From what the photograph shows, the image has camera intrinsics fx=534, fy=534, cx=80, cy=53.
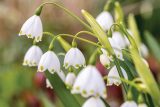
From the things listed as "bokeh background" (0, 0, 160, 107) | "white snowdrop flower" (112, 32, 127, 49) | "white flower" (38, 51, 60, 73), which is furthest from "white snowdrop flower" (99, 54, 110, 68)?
"bokeh background" (0, 0, 160, 107)

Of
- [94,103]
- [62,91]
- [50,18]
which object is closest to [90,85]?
[94,103]

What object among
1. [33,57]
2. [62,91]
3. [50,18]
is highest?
[50,18]

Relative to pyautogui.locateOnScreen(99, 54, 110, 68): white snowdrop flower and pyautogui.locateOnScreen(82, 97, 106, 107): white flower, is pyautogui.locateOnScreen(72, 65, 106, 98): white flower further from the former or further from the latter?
pyautogui.locateOnScreen(99, 54, 110, 68): white snowdrop flower

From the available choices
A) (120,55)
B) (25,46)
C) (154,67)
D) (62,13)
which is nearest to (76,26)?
(62,13)

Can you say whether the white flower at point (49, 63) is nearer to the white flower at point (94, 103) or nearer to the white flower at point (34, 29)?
the white flower at point (34, 29)

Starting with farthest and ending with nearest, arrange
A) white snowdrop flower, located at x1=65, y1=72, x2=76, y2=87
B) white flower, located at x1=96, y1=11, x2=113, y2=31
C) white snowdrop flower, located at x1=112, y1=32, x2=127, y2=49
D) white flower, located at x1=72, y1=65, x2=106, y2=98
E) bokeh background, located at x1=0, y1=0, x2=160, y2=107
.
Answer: bokeh background, located at x1=0, y1=0, x2=160, y2=107 → white flower, located at x1=96, y1=11, x2=113, y2=31 → white snowdrop flower, located at x1=112, y1=32, x2=127, y2=49 → white snowdrop flower, located at x1=65, y1=72, x2=76, y2=87 → white flower, located at x1=72, y1=65, x2=106, y2=98

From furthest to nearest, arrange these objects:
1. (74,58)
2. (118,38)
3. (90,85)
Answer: (118,38) < (74,58) < (90,85)

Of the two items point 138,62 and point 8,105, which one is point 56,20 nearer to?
point 8,105

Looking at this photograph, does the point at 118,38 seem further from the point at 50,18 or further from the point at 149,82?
the point at 50,18
